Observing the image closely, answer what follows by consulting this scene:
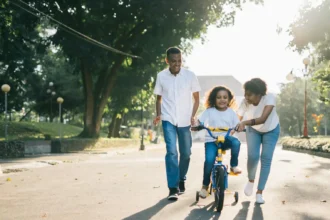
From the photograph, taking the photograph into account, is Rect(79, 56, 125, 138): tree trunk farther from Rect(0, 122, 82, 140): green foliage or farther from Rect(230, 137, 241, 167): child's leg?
Rect(230, 137, 241, 167): child's leg

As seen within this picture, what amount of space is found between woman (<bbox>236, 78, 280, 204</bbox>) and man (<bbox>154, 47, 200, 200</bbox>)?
84cm

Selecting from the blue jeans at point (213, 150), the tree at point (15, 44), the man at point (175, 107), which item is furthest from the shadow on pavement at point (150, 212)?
the tree at point (15, 44)

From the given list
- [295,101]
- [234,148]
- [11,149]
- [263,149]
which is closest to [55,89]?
[295,101]

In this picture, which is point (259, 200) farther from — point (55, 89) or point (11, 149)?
point (55, 89)

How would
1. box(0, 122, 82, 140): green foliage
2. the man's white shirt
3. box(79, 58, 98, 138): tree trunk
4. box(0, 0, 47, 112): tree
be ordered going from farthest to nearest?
box(0, 122, 82, 140): green foliage → box(79, 58, 98, 138): tree trunk → box(0, 0, 47, 112): tree → the man's white shirt

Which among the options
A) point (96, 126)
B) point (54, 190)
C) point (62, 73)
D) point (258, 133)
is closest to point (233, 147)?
point (258, 133)

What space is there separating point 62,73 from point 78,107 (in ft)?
12.4

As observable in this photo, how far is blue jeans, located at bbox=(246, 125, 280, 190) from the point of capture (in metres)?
7.16

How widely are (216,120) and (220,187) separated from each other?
3.32 ft

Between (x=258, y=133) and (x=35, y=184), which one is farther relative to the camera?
(x=35, y=184)

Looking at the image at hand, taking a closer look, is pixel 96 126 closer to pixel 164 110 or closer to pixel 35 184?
pixel 35 184

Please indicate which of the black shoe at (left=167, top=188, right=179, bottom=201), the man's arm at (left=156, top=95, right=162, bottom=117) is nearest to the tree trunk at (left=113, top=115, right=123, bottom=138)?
the man's arm at (left=156, top=95, right=162, bottom=117)

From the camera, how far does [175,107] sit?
7.69 m

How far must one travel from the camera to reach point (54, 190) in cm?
891
